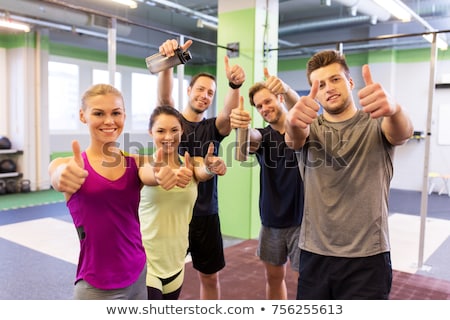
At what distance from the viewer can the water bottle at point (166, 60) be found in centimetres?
215

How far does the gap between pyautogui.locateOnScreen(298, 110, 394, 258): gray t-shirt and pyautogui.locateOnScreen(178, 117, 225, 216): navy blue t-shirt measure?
1.04m

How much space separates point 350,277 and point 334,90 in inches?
29.7

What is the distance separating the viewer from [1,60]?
7.82 m

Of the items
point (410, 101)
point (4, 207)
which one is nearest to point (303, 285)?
point (4, 207)

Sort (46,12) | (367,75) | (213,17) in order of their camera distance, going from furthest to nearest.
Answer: (213,17)
(46,12)
(367,75)

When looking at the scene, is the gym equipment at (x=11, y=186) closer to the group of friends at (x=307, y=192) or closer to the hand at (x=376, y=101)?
the group of friends at (x=307, y=192)

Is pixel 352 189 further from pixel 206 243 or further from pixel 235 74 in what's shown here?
pixel 206 243

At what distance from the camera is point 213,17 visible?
719 cm

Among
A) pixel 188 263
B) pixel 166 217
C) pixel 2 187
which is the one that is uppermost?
pixel 166 217

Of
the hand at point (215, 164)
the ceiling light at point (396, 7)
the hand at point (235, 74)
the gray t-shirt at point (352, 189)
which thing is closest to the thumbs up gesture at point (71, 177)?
the hand at point (215, 164)

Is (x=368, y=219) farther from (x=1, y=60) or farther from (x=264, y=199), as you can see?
(x=1, y=60)

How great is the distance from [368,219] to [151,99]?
990 cm

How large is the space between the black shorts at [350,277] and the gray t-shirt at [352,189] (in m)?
0.03

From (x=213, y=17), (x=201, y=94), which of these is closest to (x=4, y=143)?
(x=213, y=17)
